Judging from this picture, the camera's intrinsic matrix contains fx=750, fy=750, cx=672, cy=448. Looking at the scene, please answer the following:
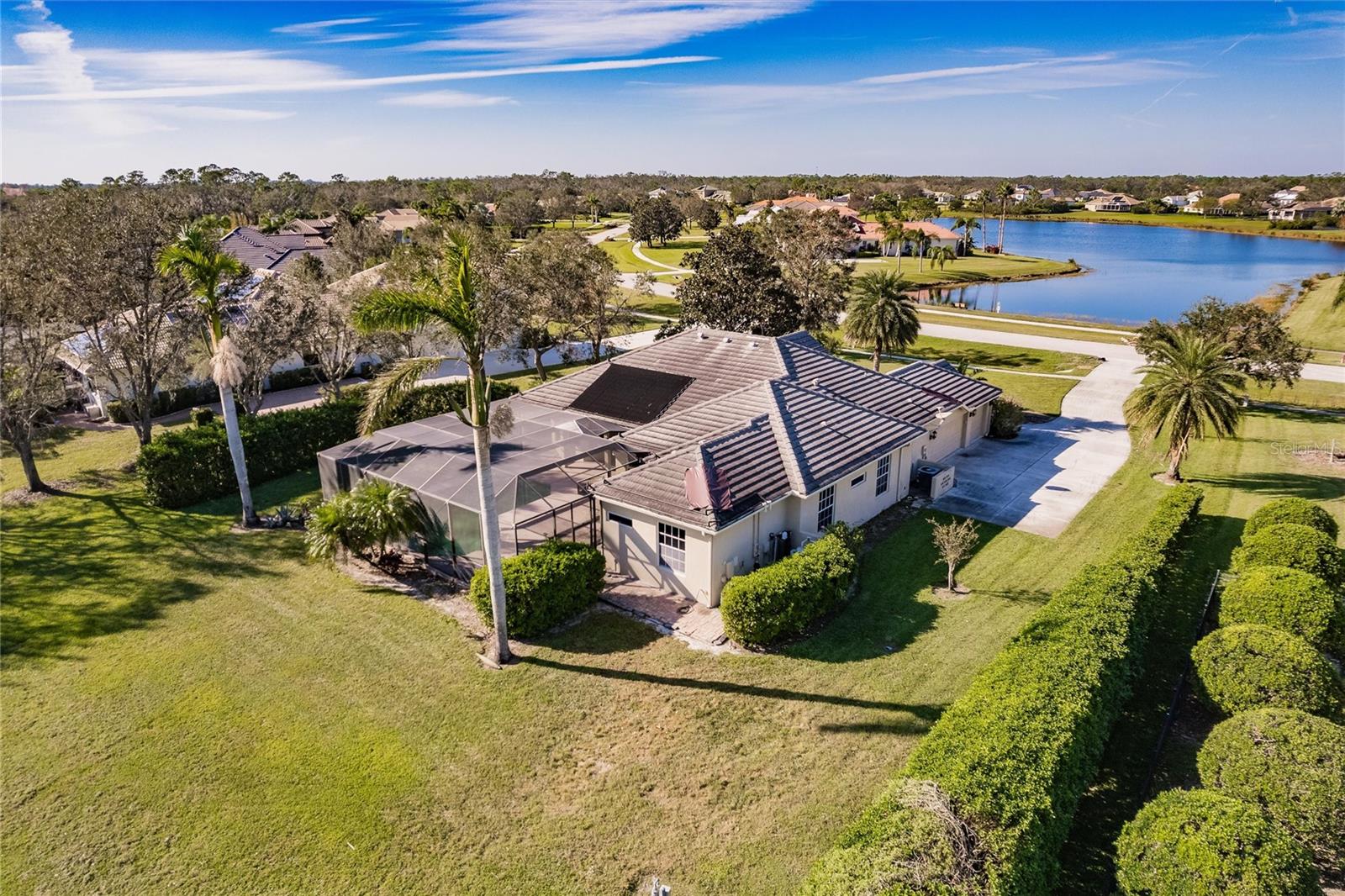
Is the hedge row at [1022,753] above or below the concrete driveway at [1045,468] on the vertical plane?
above

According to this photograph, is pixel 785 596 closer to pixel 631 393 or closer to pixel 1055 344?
pixel 631 393

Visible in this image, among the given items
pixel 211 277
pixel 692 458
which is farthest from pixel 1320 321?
pixel 211 277

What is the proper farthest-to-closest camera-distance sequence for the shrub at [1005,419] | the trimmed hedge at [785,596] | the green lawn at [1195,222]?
1. the green lawn at [1195,222]
2. the shrub at [1005,419]
3. the trimmed hedge at [785,596]

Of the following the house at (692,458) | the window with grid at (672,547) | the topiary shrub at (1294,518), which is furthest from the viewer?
the house at (692,458)

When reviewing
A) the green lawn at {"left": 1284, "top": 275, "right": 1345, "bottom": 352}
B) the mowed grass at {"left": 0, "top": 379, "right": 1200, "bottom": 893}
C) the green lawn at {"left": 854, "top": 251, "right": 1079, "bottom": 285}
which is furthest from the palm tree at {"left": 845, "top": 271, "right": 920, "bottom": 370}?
the green lawn at {"left": 854, "top": 251, "right": 1079, "bottom": 285}

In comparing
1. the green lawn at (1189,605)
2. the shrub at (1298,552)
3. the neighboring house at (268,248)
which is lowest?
the green lawn at (1189,605)

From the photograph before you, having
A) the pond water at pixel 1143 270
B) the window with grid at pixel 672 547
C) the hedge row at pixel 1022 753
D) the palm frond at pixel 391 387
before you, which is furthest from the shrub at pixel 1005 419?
the pond water at pixel 1143 270

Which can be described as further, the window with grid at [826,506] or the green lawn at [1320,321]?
the green lawn at [1320,321]

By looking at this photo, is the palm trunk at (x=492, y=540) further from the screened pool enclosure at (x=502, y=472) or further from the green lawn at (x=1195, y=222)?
the green lawn at (x=1195, y=222)
